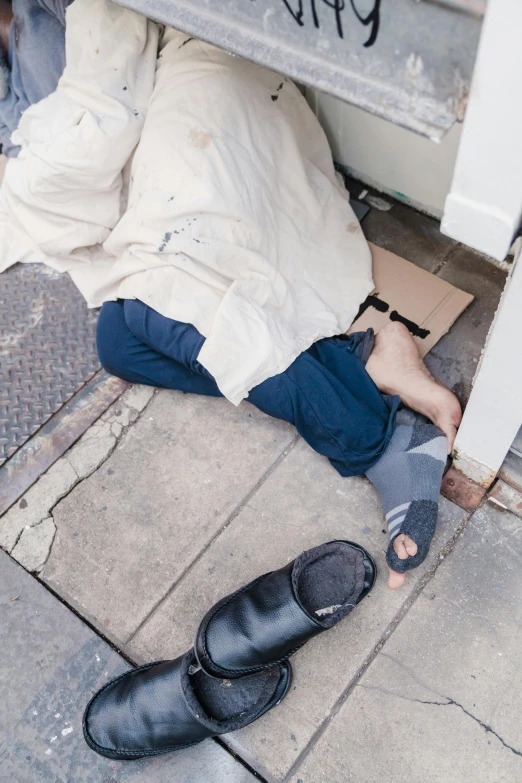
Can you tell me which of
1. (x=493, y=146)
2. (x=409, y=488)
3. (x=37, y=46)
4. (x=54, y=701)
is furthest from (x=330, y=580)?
(x=37, y=46)

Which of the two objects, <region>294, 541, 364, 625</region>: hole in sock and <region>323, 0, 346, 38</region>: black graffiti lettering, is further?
A: <region>294, 541, 364, 625</region>: hole in sock

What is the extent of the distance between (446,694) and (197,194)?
1533 mm

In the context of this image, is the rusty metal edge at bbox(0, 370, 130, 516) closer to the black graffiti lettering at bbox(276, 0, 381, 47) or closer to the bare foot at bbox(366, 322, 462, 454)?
the bare foot at bbox(366, 322, 462, 454)

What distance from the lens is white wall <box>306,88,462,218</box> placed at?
2322 millimetres

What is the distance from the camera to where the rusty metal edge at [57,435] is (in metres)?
2.20

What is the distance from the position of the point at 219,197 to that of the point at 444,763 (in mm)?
1633

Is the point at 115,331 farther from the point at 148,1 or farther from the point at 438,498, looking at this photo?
the point at 438,498

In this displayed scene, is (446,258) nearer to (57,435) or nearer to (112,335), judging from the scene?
(112,335)

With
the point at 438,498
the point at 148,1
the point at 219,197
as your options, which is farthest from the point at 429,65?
the point at 438,498

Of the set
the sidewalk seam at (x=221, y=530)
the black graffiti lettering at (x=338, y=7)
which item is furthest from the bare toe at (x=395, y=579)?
the black graffiti lettering at (x=338, y=7)

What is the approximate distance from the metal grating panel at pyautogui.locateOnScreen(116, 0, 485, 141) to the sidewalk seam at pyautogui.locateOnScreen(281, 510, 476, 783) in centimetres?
116

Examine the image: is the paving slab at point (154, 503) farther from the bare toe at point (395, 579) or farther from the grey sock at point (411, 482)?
the bare toe at point (395, 579)

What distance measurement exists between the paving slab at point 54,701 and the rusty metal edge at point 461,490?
909 mm

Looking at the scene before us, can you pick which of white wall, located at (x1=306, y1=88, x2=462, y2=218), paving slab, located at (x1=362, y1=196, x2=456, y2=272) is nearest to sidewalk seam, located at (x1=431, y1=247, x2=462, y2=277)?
paving slab, located at (x1=362, y1=196, x2=456, y2=272)
